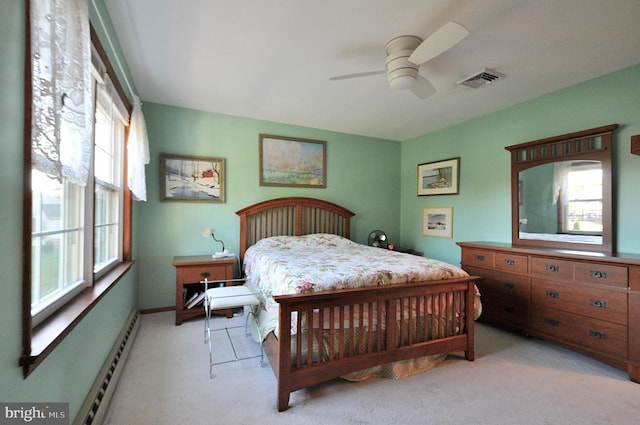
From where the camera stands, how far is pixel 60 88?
3.14ft

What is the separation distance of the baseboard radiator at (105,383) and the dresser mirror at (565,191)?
3.89 metres

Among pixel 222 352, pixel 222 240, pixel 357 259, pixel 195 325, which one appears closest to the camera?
pixel 222 352

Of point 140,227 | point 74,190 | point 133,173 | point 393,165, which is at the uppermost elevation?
point 393,165

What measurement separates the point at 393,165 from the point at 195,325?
379cm

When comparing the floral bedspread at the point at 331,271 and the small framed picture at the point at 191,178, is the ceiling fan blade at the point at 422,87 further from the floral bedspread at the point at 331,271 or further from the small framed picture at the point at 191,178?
the small framed picture at the point at 191,178

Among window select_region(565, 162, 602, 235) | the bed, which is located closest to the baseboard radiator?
the bed

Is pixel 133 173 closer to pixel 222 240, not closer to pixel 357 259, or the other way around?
pixel 222 240

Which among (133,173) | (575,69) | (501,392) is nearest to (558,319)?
(501,392)

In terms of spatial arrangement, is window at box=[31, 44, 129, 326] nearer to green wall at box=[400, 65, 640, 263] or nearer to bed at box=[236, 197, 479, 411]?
bed at box=[236, 197, 479, 411]

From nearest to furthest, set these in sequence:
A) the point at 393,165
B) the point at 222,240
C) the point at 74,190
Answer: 1. the point at 74,190
2. the point at 222,240
3. the point at 393,165

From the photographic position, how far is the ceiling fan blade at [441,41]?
63.4 inches

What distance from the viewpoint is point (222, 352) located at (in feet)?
8.00

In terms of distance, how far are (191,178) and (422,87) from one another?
2809mm

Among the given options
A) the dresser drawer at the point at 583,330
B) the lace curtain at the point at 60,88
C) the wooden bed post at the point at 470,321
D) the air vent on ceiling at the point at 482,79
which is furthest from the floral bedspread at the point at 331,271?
the air vent on ceiling at the point at 482,79
